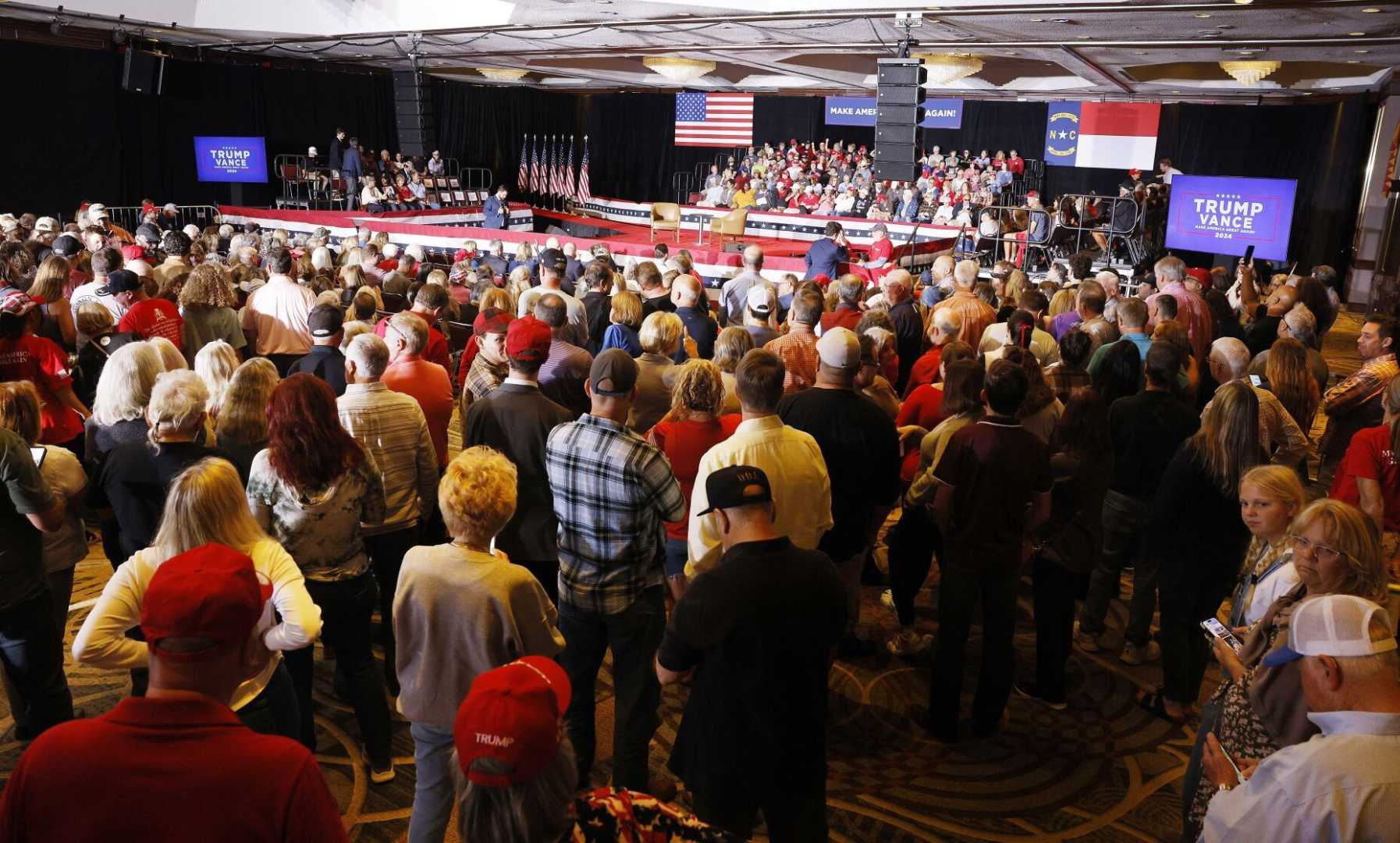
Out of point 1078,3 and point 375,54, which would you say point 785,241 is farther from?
point 1078,3

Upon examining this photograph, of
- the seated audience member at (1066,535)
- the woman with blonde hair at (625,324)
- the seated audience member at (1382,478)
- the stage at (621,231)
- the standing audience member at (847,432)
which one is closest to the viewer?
the standing audience member at (847,432)

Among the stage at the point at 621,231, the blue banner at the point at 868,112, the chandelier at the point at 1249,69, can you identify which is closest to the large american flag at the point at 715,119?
the blue banner at the point at 868,112

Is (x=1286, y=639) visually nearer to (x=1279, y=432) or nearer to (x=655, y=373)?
(x=1279, y=432)

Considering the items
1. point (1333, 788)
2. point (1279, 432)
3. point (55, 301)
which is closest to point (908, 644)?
point (1279, 432)

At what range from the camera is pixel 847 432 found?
361 cm

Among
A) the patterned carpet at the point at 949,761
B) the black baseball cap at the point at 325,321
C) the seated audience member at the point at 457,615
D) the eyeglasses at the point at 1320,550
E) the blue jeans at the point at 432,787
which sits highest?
the black baseball cap at the point at 325,321

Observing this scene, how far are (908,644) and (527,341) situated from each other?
2.30m

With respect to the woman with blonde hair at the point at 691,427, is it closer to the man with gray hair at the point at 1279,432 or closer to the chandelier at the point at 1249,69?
the man with gray hair at the point at 1279,432

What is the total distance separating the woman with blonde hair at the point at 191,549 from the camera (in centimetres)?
236

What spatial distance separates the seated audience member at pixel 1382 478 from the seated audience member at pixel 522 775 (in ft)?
11.3

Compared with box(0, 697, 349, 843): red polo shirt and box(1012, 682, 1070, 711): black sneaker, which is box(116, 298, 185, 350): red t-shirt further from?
box(1012, 682, 1070, 711): black sneaker

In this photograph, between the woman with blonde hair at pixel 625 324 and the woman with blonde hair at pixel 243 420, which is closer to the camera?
the woman with blonde hair at pixel 243 420

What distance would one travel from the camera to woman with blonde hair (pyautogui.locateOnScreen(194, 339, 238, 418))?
12.9 feet

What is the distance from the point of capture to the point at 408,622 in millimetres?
2588
